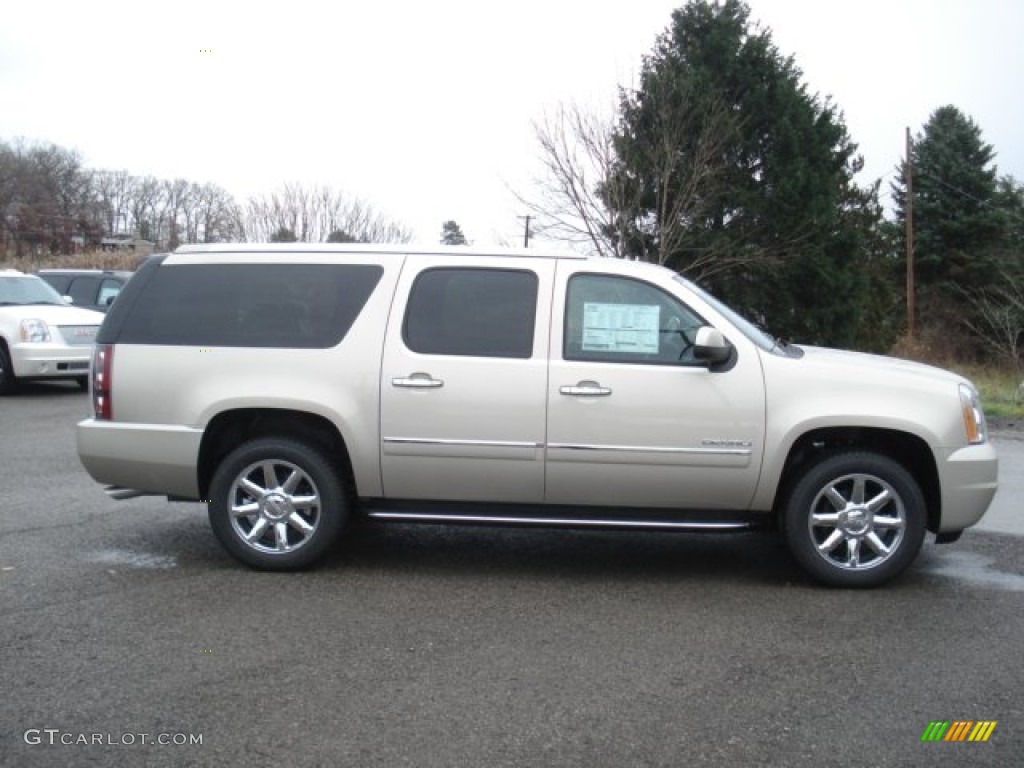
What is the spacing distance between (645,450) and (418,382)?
4.25 ft

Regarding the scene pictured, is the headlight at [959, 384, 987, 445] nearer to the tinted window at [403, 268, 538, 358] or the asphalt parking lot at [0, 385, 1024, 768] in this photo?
the asphalt parking lot at [0, 385, 1024, 768]

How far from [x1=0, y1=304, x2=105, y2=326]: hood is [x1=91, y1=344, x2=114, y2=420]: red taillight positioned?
30.5ft

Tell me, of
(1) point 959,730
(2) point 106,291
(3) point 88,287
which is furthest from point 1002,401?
(3) point 88,287

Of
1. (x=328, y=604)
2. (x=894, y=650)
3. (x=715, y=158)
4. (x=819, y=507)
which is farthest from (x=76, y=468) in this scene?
(x=715, y=158)

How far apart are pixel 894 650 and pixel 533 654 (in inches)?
65.2

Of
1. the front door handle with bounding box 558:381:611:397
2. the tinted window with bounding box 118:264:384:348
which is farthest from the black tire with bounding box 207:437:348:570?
the front door handle with bounding box 558:381:611:397

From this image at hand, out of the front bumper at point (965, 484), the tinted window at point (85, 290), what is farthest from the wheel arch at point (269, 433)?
the tinted window at point (85, 290)

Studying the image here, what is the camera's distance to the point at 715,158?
32438mm

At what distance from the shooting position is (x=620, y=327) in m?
5.82

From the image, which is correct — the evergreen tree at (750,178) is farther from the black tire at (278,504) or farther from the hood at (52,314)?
the black tire at (278,504)

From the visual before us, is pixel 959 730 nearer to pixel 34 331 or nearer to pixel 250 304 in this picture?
pixel 250 304

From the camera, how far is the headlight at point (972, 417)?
5676mm

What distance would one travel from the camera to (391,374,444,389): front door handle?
5.71m

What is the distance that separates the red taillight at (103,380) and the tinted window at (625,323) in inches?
102
